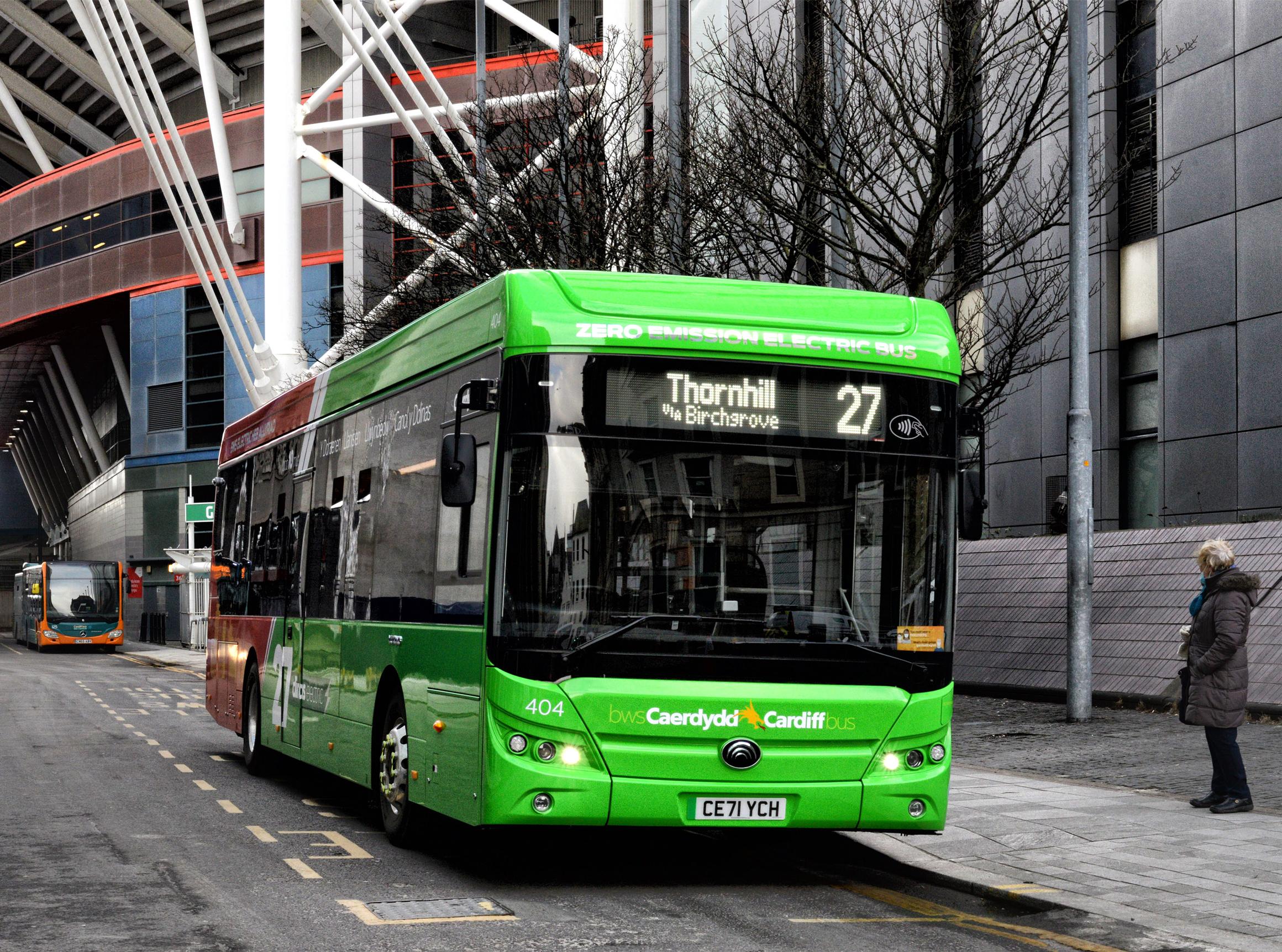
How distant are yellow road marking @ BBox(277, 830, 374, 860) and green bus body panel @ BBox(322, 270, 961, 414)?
2.85 meters

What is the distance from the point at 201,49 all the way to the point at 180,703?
21.3 meters

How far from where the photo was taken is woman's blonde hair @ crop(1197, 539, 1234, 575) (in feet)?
34.6

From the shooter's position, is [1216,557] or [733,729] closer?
[733,729]

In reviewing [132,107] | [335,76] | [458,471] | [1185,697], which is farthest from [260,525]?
[335,76]

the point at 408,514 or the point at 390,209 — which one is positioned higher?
→ the point at 390,209

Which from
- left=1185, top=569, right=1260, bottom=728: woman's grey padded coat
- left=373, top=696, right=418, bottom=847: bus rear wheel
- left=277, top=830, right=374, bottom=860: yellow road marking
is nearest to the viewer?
left=277, top=830, right=374, bottom=860: yellow road marking

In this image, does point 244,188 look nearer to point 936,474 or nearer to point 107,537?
point 107,537

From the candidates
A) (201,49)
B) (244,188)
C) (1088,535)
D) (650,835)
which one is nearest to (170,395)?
(244,188)

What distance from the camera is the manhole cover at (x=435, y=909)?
751 centimetres

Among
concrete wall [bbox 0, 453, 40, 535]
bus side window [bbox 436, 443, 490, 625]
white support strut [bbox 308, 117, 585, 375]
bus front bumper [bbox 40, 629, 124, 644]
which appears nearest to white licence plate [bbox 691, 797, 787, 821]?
bus side window [bbox 436, 443, 490, 625]

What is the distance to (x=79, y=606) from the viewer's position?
5425 cm

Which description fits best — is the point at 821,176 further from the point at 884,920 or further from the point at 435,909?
the point at 435,909

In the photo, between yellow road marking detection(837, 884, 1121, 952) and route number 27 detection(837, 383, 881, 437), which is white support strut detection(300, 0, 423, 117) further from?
yellow road marking detection(837, 884, 1121, 952)

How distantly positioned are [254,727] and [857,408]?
300 inches
